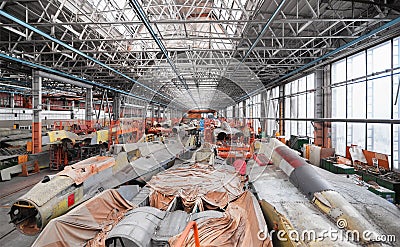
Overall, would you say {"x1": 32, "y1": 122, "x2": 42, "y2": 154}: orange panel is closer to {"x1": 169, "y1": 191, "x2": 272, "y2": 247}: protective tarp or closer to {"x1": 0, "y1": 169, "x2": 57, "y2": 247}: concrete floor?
{"x1": 0, "y1": 169, "x2": 57, "y2": 247}: concrete floor

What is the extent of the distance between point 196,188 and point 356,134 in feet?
29.5

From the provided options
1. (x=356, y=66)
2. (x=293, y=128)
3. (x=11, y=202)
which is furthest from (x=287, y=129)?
(x=11, y=202)

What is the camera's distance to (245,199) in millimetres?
4270

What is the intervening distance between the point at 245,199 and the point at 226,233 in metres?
0.93

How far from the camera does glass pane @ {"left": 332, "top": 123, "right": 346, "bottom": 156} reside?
470 inches

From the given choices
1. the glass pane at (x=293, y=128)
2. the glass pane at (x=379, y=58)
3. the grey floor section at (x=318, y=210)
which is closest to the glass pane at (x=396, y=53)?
the glass pane at (x=379, y=58)

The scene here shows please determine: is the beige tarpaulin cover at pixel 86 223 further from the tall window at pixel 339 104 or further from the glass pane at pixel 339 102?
the glass pane at pixel 339 102

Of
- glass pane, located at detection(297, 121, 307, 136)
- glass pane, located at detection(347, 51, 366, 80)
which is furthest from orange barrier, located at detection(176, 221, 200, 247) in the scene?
glass pane, located at detection(297, 121, 307, 136)

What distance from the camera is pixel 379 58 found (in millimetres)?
9430

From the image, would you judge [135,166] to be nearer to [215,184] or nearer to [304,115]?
[215,184]

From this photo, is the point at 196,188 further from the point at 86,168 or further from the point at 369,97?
the point at 369,97

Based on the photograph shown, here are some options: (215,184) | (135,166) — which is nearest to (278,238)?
(215,184)

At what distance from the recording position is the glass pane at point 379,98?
8891 mm

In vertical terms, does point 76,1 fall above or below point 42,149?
above
